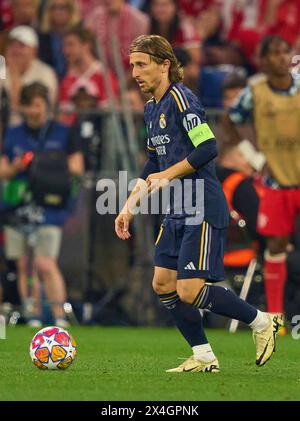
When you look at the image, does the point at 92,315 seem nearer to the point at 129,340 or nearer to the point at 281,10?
the point at 129,340

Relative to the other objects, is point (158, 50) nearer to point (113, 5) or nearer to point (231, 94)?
point (231, 94)

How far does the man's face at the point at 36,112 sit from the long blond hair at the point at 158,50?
601cm

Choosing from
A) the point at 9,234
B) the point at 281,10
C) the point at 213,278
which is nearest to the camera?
the point at 213,278

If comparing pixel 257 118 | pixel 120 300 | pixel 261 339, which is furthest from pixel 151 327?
pixel 261 339

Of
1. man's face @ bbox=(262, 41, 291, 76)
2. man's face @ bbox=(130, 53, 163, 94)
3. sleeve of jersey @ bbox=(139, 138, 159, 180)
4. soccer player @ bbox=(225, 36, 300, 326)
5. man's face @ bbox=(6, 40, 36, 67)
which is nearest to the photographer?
man's face @ bbox=(130, 53, 163, 94)

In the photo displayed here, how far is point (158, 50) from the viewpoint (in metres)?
8.30

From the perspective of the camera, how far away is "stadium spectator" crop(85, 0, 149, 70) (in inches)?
624

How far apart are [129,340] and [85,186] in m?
2.88

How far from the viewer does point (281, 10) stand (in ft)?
54.2

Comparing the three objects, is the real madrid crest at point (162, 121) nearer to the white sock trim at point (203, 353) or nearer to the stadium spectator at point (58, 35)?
the white sock trim at point (203, 353)

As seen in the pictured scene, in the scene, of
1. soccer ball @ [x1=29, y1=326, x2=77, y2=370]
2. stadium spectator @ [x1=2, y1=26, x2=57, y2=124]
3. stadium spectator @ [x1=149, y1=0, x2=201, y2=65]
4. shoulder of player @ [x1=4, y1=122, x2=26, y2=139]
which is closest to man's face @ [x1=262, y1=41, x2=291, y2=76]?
stadium spectator @ [x1=149, y1=0, x2=201, y2=65]

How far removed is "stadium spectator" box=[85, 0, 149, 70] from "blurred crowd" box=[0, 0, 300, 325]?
0.01 meters

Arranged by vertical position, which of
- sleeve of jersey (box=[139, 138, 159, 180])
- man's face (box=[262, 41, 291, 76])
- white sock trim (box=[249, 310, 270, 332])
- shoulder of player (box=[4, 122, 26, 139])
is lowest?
white sock trim (box=[249, 310, 270, 332])

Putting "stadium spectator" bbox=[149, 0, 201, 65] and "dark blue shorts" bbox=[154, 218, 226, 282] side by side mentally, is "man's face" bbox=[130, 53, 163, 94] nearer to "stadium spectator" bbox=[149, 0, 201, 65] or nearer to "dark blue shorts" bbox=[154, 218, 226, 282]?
"dark blue shorts" bbox=[154, 218, 226, 282]
